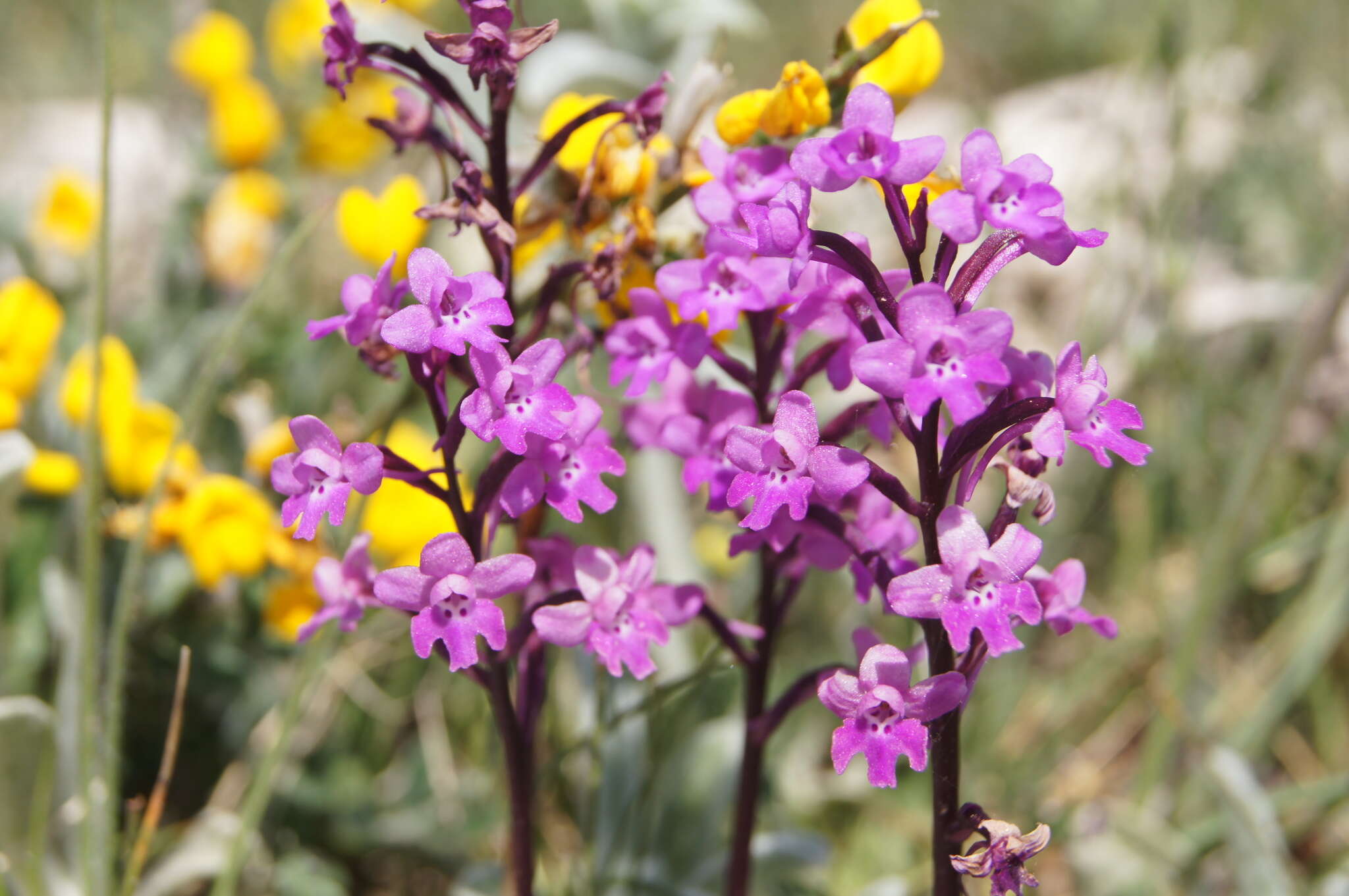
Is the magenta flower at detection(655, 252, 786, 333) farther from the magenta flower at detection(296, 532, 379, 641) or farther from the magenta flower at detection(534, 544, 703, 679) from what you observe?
the magenta flower at detection(296, 532, 379, 641)

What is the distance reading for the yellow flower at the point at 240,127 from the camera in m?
2.98

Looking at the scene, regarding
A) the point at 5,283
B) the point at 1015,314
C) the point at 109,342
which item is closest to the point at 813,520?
the point at 109,342

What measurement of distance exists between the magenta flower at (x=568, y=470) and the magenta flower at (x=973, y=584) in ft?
0.92

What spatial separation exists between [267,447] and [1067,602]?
4.62ft

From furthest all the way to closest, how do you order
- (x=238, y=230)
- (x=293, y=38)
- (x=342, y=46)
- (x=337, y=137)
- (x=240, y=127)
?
(x=293, y=38) → (x=337, y=137) → (x=240, y=127) → (x=238, y=230) → (x=342, y=46)

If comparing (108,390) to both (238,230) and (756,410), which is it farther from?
(756,410)

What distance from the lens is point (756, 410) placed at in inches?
45.6

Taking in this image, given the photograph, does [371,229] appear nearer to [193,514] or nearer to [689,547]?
[193,514]

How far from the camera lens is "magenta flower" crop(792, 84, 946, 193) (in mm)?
914

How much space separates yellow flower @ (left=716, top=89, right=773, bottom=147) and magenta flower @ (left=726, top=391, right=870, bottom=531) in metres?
0.46

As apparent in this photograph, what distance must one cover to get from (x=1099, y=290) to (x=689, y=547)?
185cm

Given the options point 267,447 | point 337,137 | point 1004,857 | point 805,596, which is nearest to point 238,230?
point 337,137

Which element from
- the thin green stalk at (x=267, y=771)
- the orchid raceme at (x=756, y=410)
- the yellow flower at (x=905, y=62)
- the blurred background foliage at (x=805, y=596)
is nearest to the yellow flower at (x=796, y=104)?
the orchid raceme at (x=756, y=410)

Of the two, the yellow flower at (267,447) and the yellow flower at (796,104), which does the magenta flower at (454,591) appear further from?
the yellow flower at (267,447)
